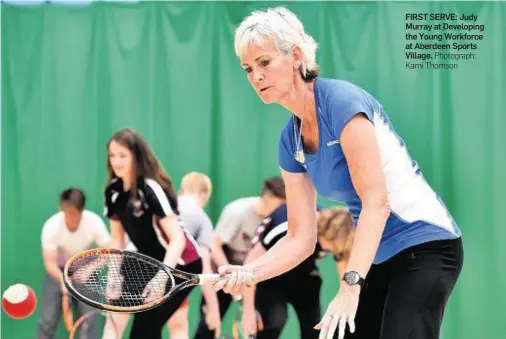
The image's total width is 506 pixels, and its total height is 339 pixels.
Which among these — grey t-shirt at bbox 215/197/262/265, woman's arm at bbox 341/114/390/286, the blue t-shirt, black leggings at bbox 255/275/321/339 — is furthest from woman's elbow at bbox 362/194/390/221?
grey t-shirt at bbox 215/197/262/265

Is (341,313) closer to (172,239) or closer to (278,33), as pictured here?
(278,33)

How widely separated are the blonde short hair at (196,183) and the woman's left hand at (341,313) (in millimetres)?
3362

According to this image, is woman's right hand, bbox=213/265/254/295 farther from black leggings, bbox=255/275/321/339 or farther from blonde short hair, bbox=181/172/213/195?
blonde short hair, bbox=181/172/213/195

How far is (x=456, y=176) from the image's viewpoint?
521 centimetres

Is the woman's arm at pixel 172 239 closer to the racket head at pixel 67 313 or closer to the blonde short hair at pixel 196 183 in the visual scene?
the blonde short hair at pixel 196 183

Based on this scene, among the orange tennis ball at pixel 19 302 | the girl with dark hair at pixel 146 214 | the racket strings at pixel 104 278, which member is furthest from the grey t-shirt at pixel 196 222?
the racket strings at pixel 104 278

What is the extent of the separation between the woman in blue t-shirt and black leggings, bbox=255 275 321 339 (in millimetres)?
2670

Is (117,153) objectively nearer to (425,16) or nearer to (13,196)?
(13,196)

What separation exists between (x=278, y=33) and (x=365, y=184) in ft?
1.45

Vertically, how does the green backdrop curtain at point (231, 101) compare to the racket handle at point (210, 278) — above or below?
above

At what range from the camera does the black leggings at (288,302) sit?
15.9 feet

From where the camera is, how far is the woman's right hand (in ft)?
7.19

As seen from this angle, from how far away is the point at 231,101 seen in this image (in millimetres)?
5191

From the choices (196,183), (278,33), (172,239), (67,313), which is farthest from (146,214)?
(278,33)
